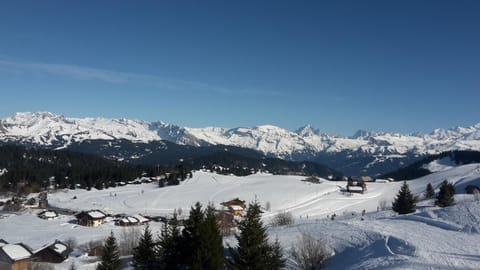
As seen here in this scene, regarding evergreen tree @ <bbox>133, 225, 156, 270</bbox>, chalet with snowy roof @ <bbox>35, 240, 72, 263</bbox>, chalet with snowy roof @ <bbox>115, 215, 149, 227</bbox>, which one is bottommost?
chalet with snowy roof @ <bbox>35, 240, 72, 263</bbox>

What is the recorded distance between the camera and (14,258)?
63.1 metres

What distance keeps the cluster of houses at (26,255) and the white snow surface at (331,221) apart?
2.53 metres

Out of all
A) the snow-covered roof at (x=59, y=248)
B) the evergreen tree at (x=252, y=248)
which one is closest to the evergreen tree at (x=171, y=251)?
the evergreen tree at (x=252, y=248)

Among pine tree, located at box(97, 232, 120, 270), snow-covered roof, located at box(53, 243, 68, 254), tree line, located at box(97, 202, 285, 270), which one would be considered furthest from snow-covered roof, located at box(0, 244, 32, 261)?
pine tree, located at box(97, 232, 120, 270)

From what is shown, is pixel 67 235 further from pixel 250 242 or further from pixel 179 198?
pixel 250 242

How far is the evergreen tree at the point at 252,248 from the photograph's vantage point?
29188 mm

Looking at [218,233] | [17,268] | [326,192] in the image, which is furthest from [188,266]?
[326,192]

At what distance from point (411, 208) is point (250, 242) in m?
48.3

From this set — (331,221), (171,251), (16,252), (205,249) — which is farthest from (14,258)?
(205,249)

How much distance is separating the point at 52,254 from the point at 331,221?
136 feet

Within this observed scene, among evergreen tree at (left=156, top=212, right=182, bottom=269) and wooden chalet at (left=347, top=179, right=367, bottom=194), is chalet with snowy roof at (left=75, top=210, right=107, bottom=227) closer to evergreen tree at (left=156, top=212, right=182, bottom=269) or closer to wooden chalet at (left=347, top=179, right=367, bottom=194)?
evergreen tree at (left=156, top=212, right=182, bottom=269)

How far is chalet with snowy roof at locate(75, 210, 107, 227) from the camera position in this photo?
109 metres

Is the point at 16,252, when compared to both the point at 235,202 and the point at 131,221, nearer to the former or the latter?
the point at 131,221

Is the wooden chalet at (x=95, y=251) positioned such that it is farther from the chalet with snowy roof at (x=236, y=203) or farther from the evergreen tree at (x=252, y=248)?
the chalet with snowy roof at (x=236, y=203)
